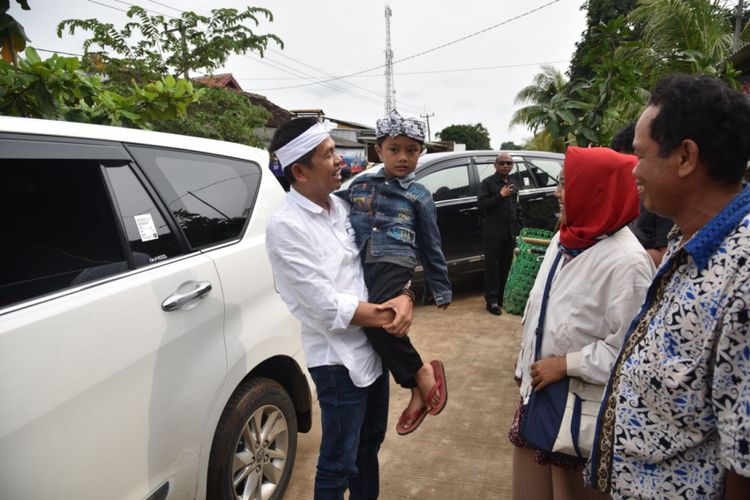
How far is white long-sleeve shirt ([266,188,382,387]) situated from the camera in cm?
155

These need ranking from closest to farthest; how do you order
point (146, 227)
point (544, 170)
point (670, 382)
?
1. point (670, 382)
2. point (146, 227)
3. point (544, 170)

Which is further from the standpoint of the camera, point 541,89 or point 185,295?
point 541,89

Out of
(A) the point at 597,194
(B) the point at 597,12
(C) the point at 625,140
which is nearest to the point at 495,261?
(C) the point at 625,140

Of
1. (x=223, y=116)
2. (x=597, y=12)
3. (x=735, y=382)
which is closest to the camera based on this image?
(x=735, y=382)

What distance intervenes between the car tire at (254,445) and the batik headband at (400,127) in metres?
1.28

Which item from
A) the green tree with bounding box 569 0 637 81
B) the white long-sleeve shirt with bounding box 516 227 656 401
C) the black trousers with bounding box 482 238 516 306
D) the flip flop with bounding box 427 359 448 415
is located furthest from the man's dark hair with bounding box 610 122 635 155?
the green tree with bounding box 569 0 637 81

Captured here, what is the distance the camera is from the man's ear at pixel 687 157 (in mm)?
1061

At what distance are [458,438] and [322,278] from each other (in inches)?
73.0

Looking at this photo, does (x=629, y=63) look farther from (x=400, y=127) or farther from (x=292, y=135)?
(x=292, y=135)

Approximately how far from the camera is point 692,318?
3.28ft

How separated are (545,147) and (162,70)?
661 inches

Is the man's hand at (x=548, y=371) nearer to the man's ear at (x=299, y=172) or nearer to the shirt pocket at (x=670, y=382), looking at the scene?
the shirt pocket at (x=670, y=382)

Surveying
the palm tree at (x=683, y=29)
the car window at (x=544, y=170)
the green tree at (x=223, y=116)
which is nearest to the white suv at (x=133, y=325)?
the car window at (x=544, y=170)

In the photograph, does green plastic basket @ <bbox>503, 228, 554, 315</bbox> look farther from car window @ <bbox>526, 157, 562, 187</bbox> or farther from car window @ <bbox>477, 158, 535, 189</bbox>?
car window @ <bbox>526, 157, 562, 187</bbox>
